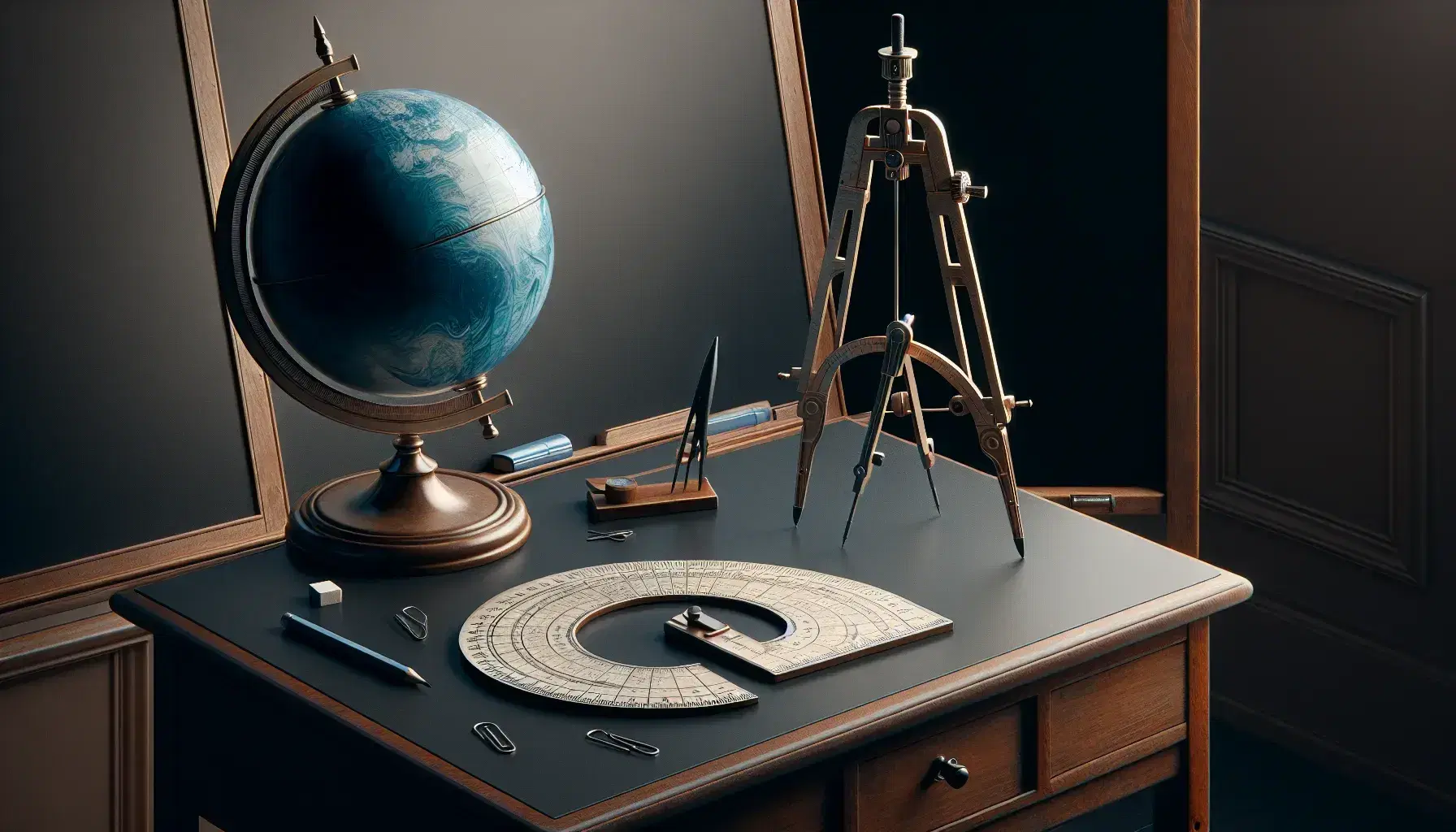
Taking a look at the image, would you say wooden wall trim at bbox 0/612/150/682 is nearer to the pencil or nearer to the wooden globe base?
the wooden globe base

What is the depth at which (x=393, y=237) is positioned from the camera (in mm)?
2463

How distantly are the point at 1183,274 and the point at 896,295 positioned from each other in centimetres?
80

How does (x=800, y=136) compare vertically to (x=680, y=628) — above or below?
above

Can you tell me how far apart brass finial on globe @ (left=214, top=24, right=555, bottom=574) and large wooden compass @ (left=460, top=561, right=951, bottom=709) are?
0.21 metres

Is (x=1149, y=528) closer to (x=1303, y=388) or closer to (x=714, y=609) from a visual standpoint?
(x=1303, y=388)


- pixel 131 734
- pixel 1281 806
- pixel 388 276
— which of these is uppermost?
pixel 388 276

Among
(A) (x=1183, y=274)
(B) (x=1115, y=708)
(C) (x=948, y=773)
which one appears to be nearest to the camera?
(C) (x=948, y=773)

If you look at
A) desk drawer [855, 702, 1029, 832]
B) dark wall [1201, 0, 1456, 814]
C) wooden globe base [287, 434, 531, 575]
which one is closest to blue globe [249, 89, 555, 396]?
wooden globe base [287, 434, 531, 575]

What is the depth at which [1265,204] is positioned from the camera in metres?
4.12

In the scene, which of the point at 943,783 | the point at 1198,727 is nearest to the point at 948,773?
the point at 943,783

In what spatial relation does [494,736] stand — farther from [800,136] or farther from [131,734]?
[800,136]

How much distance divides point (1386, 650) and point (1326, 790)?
344 mm

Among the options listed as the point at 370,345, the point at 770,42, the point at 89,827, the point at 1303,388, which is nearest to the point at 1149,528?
the point at 1303,388

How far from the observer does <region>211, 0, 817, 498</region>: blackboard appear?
2.97m
